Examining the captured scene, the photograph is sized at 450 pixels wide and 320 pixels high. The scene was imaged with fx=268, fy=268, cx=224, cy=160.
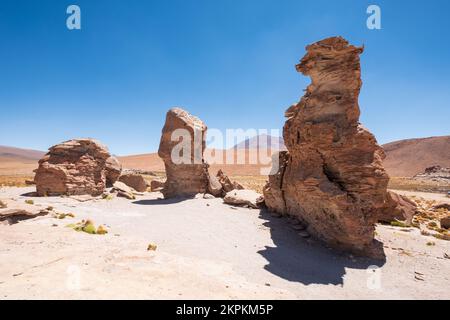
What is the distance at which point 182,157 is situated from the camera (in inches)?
625

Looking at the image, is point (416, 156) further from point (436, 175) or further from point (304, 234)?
point (304, 234)

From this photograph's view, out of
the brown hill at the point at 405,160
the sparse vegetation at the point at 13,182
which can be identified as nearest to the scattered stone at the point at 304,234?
the sparse vegetation at the point at 13,182

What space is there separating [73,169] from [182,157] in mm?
6497

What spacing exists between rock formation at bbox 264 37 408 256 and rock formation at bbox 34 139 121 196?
1207 cm

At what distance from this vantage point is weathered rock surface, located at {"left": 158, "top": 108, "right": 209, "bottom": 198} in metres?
16.0

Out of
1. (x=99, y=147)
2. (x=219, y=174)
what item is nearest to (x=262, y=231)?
(x=219, y=174)

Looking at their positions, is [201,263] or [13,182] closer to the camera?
[201,263]

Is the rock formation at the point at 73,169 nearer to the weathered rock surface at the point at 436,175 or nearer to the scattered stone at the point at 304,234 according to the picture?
the scattered stone at the point at 304,234

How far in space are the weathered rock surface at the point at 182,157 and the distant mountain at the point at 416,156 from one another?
106 metres

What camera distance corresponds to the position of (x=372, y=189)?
9062mm

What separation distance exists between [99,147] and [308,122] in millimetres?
13278

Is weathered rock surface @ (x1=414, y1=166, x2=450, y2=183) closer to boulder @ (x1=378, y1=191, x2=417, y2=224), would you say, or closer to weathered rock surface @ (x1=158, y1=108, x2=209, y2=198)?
boulder @ (x1=378, y1=191, x2=417, y2=224)

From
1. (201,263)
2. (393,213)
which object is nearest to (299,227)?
(201,263)

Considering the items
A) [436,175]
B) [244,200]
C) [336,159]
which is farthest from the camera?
[436,175]
